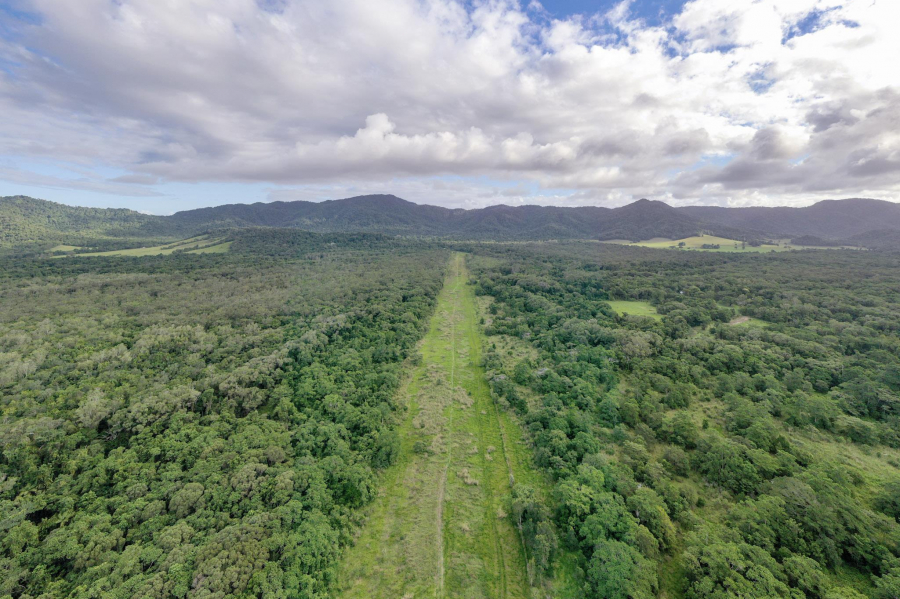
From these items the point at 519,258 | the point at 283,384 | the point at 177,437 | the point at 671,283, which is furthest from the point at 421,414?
the point at 519,258

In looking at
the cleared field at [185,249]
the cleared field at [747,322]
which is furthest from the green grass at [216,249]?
the cleared field at [747,322]

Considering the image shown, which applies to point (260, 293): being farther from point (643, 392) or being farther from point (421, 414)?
point (643, 392)

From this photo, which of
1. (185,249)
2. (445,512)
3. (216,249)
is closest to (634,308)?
(445,512)

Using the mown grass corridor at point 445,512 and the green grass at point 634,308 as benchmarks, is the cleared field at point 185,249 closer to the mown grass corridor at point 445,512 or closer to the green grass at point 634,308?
the mown grass corridor at point 445,512

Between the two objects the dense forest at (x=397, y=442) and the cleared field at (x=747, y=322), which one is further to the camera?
the cleared field at (x=747, y=322)

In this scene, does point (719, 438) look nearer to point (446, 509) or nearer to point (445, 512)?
point (446, 509)

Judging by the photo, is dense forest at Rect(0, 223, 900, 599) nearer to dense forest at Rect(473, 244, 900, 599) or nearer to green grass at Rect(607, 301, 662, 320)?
dense forest at Rect(473, 244, 900, 599)
